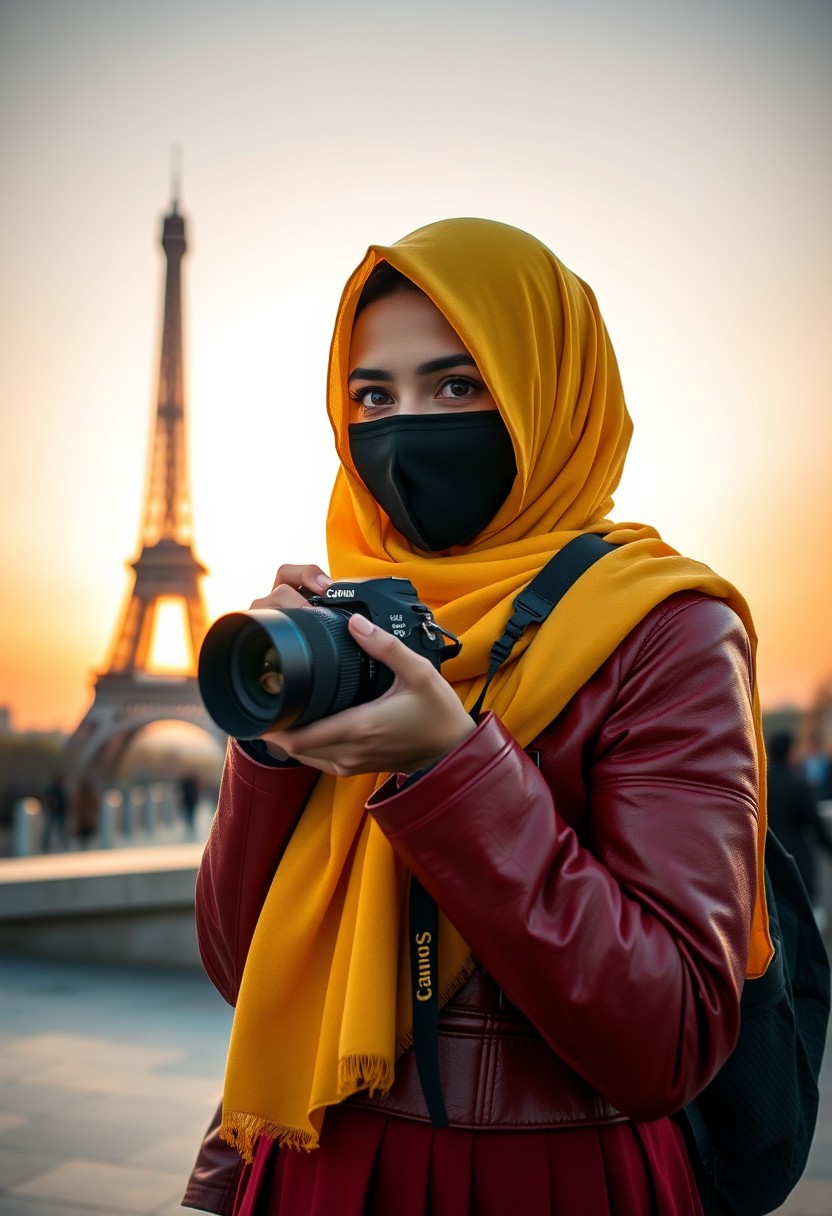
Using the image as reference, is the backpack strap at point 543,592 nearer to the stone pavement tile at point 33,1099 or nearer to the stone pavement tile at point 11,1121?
the stone pavement tile at point 11,1121

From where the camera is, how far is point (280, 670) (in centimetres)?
119

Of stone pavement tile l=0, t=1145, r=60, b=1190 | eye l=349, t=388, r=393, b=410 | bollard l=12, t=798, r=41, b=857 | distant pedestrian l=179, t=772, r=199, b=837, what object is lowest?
distant pedestrian l=179, t=772, r=199, b=837

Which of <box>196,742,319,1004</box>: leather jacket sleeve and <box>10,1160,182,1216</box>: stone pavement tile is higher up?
<box>196,742,319,1004</box>: leather jacket sleeve

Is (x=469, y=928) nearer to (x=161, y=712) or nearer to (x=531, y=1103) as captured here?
(x=531, y=1103)

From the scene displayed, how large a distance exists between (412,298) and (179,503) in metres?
35.2

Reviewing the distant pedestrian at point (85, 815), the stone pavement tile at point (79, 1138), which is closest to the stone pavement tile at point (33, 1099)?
the stone pavement tile at point (79, 1138)

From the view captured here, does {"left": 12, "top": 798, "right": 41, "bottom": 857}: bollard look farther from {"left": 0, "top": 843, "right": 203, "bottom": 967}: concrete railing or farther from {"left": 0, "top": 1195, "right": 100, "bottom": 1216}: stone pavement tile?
{"left": 0, "top": 1195, "right": 100, "bottom": 1216}: stone pavement tile

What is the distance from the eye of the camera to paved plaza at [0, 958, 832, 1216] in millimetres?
4199

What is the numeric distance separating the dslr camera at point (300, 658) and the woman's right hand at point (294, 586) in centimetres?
10

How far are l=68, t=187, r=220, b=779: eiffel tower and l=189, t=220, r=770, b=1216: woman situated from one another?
3112 cm

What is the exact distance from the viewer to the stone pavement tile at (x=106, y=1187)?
4.08m

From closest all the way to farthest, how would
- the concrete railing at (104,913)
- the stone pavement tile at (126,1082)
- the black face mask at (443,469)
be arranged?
the black face mask at (443,469), the stone pavement tile at (126,1082), the concrete railing at (104,913)

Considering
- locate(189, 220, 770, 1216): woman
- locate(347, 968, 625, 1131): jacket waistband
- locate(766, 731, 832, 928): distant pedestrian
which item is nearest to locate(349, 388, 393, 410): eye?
locate(189, 220, 770, 1216): woman

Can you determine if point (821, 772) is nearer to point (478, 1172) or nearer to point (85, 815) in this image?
point (478, 1172)
